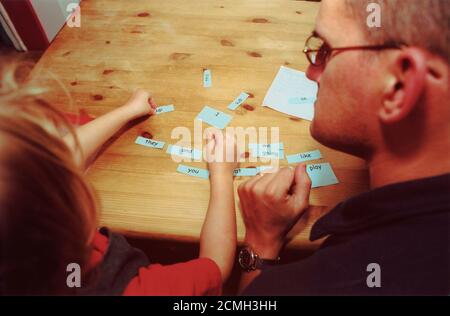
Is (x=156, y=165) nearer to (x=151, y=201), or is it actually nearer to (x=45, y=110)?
(x=151, y=201)

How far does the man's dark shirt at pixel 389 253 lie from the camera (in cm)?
53

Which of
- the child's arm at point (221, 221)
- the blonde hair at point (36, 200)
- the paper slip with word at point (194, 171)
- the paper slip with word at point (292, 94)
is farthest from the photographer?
the paper slip with word at point (292, 94)

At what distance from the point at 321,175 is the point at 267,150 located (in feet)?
0.54

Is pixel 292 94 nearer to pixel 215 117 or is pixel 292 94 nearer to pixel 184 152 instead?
pixel 215 117

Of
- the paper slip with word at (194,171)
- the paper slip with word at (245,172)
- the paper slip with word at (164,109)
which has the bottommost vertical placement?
the paper slip with word at (245,172)

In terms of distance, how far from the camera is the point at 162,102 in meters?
1.05

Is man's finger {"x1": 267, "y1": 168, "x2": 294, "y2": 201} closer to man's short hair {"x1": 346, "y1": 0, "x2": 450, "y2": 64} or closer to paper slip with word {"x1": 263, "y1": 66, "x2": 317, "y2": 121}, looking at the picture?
paper slip with word {"x1": 263, "y1": 66, "x2": 317, "y2": 121}

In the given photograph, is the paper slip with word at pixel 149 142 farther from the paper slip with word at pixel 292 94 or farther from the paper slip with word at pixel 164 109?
the paper slip with word at pixel 292 94

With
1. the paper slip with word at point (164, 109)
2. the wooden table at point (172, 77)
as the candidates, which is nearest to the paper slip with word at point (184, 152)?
the wooden table at point (172, 77)

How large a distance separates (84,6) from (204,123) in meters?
0.93

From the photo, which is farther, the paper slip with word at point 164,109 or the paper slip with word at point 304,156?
the paper slip with word at point 164,109

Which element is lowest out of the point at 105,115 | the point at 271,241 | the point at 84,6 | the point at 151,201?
the point at 271,241

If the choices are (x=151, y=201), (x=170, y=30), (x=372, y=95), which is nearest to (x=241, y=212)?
(x=151, y=201)

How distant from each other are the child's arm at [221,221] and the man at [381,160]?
0.19ft
